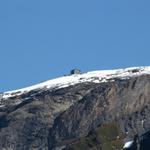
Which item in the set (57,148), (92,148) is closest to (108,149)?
(92,148)

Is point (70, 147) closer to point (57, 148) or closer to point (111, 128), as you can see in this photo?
point (111, 128)

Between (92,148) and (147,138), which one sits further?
(147,138)

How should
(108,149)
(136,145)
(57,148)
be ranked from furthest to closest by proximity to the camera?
1. (57,148)
2. (136,145)
3. (108,149)

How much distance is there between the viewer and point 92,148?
9175 cm

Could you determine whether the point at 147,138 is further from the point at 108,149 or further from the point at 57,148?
the point at 57,148

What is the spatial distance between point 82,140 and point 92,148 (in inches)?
173

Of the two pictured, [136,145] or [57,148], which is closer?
[136,145]

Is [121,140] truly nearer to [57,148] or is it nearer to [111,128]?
[111,128]

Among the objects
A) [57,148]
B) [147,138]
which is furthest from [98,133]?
[57,148]

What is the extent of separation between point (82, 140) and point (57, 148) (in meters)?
30.3

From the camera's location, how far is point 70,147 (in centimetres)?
9588

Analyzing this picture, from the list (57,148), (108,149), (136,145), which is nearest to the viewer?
(108,149)

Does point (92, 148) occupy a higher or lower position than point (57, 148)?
lower

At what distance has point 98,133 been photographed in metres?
94.1
